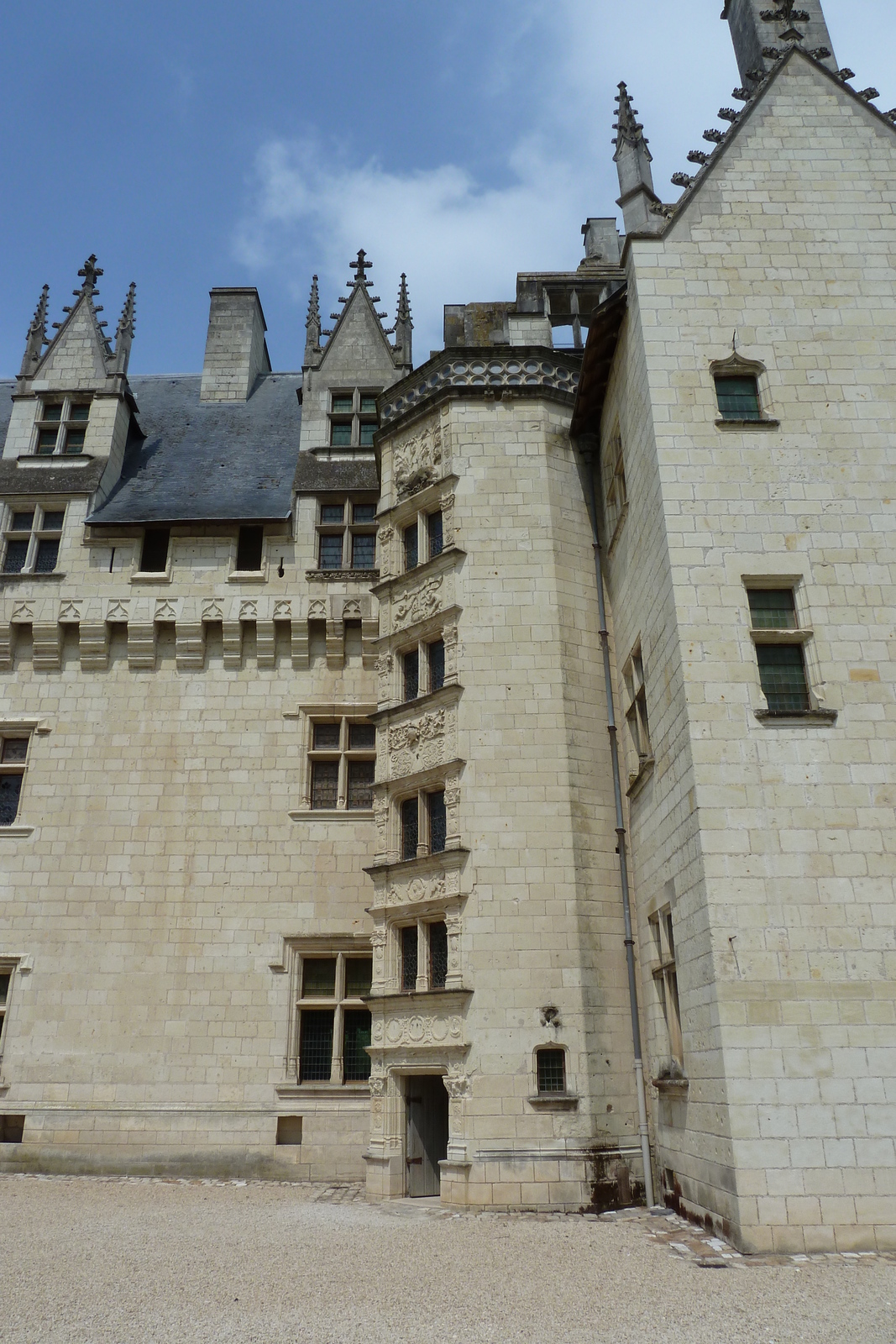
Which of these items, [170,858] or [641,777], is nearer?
[641,777]

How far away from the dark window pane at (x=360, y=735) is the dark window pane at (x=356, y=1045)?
4494 millimetres

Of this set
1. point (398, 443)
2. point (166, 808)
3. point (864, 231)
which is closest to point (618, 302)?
point (864, 231)

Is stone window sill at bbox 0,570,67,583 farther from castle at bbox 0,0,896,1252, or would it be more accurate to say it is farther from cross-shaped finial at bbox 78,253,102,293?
cross-shaped finial at bbox 78,253,102,293

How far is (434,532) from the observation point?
15445 mm

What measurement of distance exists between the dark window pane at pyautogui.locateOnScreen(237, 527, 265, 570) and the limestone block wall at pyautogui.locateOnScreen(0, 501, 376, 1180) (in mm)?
433

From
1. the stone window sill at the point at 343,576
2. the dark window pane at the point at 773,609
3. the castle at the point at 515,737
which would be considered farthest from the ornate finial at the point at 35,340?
the dark window pane at the point at 773,609

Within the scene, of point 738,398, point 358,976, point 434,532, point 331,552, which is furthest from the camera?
point 331,552

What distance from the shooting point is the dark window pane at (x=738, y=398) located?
38.5 feet

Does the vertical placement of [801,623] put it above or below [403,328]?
below

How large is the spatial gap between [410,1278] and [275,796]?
32.0 ft

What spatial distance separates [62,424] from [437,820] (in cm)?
1207

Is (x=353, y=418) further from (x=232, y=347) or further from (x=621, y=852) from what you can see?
(x=621, y=852)

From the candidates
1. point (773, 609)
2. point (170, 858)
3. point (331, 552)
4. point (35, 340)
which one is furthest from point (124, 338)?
point (773, 609)

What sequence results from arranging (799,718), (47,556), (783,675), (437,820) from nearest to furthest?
(799,718) < (783,675) < (437,820) < (47,556)
